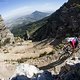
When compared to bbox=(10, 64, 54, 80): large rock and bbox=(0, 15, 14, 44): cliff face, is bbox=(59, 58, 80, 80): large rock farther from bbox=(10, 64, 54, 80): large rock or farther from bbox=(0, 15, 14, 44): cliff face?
bbox=(0, 15, 14, 44): cliff face

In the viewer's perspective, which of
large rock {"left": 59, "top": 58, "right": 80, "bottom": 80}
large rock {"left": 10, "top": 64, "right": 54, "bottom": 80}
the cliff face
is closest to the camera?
large rock {"left": 59, "top": 58, "right": 80, "bottom": 80}

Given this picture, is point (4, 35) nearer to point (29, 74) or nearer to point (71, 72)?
point (29, 74)

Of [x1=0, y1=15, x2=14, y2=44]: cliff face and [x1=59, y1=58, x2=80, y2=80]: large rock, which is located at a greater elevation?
[x1=59, y1=58, x2=80, y2=80]: large rock

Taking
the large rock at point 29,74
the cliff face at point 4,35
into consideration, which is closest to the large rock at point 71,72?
the large rock at point 29,74

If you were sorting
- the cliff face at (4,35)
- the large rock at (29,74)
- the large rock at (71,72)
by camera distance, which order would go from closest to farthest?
1. the large rock at (71,72)
2. the large rock at (29,74)
3. the cliff face at (4,35)

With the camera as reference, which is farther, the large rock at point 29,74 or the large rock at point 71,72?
the large rock at point 29,74

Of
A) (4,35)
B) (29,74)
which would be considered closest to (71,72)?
(29,74)

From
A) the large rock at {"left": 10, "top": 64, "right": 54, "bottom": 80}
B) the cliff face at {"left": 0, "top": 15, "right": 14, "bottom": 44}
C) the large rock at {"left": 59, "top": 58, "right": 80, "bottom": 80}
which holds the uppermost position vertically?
the large rock at {"left": 59, "top": 58, "right": 80, "bottom": 80}

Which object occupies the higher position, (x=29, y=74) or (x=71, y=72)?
(x=71, y=72)

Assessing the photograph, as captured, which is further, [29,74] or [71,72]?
[29,74]

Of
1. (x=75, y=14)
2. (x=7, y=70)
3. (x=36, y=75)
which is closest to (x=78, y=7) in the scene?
(x=75, y=14)

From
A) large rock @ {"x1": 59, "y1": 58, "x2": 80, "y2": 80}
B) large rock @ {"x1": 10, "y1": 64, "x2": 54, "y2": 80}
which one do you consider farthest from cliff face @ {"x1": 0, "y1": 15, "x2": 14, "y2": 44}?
large rock @ {"x1": 59, "y1": 58, "x2": 80, "y2": 80}

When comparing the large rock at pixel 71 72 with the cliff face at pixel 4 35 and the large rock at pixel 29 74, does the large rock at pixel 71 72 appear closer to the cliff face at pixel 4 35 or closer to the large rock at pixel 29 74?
the large rock at pixel 29 74

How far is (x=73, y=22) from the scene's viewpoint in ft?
249
